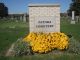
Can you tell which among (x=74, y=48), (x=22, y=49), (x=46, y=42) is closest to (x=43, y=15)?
(x=46, y=42)

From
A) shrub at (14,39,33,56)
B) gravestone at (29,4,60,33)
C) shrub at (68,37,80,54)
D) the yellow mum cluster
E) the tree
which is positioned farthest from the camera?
the tree

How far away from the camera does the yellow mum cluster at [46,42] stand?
11.3 meters

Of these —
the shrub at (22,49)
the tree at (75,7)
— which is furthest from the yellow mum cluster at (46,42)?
the tree at (75,7)

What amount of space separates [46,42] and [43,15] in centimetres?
166

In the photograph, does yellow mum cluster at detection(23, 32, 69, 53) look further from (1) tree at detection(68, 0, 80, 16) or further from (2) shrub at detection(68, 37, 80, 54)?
(1) tree at detection(68, 0, 80, 16)

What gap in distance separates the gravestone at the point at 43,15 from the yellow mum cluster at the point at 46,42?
720 millimetres

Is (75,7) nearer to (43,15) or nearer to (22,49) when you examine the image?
(43,15)

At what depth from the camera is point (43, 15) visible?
12.7 metres

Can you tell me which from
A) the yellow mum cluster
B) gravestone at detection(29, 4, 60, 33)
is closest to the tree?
gravestone at detection(29, 4, 60, 33)

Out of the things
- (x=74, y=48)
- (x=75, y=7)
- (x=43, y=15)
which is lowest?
(x=74, y=48)

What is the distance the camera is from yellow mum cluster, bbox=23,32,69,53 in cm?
1127

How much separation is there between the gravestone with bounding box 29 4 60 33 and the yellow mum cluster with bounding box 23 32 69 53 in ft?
2.36

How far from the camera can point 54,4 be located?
1270 cm

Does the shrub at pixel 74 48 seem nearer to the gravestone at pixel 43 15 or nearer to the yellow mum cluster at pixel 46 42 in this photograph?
the yellow mum cluster at pixel 46 42
